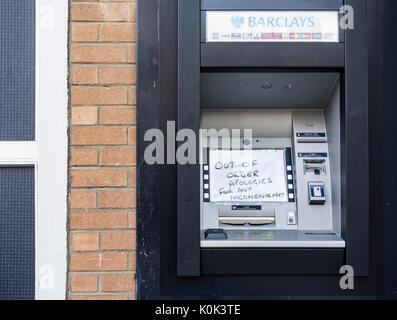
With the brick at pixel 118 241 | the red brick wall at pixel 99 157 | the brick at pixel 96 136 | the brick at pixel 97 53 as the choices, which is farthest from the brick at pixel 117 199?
the brick at pixel 97 53

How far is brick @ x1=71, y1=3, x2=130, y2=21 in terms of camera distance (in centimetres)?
137

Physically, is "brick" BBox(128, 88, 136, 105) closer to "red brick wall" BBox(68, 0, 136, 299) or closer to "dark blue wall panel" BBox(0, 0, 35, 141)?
"red brick wall" BBox(68, 0, 136, 299)

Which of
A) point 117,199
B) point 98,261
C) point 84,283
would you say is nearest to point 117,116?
point 117,199

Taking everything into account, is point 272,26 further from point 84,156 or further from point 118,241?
point 118,241

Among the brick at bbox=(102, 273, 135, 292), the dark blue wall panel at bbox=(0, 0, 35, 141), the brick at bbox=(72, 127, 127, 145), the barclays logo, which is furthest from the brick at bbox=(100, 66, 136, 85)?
the brick at bbox=(102, 273, 135, 292)

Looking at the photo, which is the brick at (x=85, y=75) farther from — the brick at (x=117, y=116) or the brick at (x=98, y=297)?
the brick at (x=98, y=297)

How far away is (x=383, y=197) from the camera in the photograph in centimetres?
131

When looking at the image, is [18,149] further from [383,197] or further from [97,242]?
[383,197]

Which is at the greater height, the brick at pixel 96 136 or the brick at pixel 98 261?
the brick at pixel 96 136

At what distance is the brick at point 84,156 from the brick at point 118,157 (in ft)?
0.12

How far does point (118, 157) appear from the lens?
1366mm

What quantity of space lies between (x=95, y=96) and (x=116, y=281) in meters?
0.85

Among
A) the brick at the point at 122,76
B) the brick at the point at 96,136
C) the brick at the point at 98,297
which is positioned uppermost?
the brick at the point at 122,76

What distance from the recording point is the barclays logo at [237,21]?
50.8 inches
